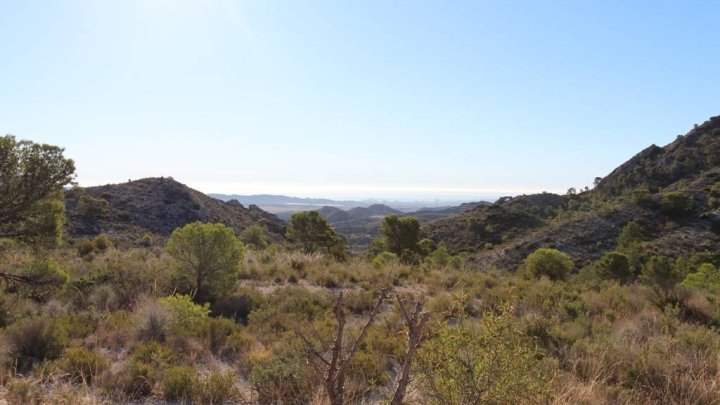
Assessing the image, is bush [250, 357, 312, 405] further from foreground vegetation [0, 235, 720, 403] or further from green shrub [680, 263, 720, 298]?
green shrub [680, 263, 720, 298]

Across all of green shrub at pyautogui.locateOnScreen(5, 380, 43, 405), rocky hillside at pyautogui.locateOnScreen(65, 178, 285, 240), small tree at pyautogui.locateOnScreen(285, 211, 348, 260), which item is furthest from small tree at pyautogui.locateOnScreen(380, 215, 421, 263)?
green shrub at pyautogui.locateOnScreen(5, 380, 43, 405)

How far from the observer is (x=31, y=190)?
840 cm

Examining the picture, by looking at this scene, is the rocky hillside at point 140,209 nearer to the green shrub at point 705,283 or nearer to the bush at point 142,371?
the bush at point 142,371

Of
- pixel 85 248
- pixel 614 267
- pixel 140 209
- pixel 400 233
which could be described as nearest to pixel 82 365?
pixel 85 248

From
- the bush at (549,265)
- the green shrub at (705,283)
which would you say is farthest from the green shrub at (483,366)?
the bush at (549,265)

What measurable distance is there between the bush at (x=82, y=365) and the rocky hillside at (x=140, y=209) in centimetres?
3281

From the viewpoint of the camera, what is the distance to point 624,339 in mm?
6352

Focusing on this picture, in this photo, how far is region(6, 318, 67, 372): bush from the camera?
230 inches

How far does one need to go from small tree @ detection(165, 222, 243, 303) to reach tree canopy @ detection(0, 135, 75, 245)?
2.57 m

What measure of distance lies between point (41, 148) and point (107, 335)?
14.6 feet

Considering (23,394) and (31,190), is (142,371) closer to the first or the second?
(23,394)

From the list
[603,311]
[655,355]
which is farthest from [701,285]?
[655,355]

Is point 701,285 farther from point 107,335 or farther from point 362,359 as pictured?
Result: point 107,335

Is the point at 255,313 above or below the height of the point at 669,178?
below
